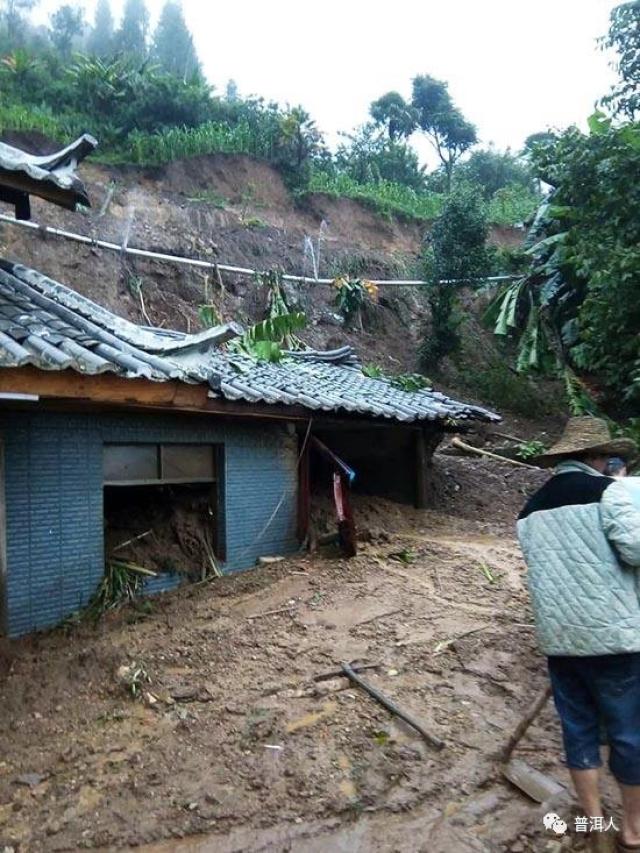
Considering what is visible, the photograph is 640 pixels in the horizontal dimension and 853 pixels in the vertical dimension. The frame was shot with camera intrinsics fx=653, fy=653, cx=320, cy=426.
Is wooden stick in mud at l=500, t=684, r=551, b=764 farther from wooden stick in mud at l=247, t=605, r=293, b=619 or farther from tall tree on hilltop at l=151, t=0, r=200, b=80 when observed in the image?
tall tree on hilltop at l=151, t=0, r=200, b=80

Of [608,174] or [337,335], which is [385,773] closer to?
[608,174]

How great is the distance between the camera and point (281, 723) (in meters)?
4.08

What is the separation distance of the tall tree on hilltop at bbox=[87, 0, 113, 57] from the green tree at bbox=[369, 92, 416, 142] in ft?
Result: 47.9

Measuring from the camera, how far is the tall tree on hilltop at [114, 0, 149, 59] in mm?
33750

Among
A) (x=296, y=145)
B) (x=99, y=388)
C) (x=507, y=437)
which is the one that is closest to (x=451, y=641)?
(x=99, y=388)

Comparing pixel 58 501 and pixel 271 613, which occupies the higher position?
pixel 58 501

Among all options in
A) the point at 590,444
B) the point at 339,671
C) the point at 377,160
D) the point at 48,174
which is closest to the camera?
the point at 590,444

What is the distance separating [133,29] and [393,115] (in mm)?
16244

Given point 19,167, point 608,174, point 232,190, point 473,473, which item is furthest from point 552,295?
point 19,167

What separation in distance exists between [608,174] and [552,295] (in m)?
7.24

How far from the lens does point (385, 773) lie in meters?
3.59

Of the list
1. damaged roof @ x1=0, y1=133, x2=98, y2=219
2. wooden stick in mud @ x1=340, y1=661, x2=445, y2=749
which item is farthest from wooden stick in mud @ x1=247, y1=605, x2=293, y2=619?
damaged roof @ x1=0, y1=133, x2=98, y2=219

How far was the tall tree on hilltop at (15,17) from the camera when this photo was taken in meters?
29.6

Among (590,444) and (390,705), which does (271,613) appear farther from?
(590,444)
